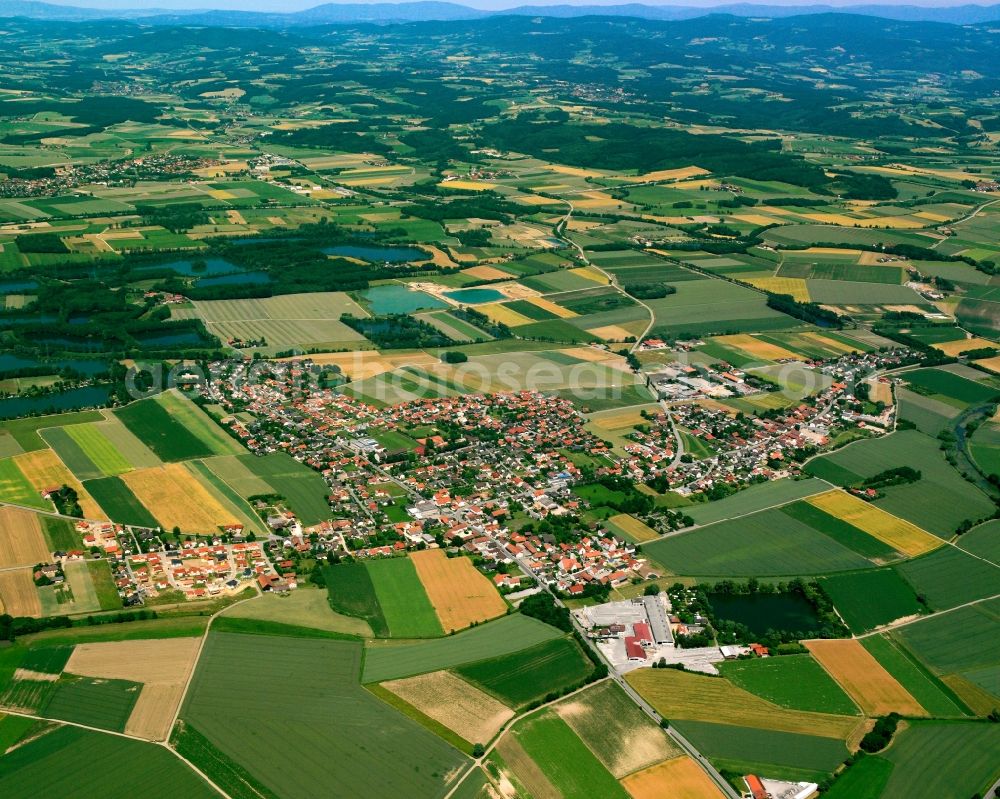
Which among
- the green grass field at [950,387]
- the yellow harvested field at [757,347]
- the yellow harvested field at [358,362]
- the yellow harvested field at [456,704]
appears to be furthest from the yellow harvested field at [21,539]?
the green grass field at [950,387]

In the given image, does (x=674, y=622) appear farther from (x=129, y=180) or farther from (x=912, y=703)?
(x=129, y=180)

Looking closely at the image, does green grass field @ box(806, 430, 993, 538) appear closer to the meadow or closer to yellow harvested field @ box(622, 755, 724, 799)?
the meadow

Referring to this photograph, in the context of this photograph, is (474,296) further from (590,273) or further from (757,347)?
(757,347)

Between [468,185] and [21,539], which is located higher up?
[468,185]

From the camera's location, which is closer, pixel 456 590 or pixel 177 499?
pixel 456 590

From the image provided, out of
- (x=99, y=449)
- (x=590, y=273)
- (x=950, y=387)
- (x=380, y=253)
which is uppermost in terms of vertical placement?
(x=590, y=273)

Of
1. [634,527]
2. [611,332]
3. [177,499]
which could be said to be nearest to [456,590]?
[634,527]

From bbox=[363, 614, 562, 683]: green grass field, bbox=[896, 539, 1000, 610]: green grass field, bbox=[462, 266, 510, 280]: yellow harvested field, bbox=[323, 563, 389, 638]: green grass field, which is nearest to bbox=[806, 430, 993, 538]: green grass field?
bbox=[896, 539, 1000, 610]: green grass field
